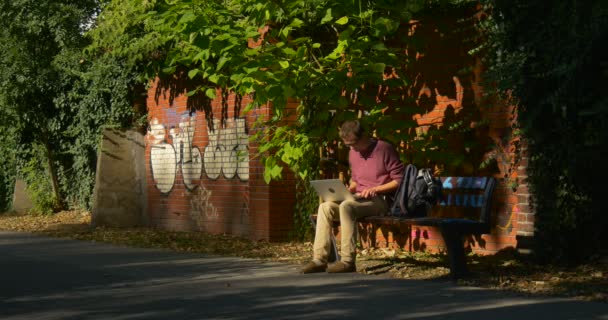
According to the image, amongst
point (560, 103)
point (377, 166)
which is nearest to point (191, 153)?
point (377, 166)

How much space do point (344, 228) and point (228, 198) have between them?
231 inches

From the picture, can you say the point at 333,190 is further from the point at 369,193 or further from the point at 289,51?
the point at 289,51

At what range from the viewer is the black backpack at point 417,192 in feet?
35.1

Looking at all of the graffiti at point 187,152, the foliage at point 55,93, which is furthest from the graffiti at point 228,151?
the foliage at point 55,93

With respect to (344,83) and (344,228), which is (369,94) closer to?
(344,83)

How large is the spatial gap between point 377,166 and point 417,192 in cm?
55

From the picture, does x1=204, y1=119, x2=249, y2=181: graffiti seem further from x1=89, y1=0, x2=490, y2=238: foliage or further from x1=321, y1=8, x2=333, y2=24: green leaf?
x1=321, y1=8, x2=333, y2=24: green leaf

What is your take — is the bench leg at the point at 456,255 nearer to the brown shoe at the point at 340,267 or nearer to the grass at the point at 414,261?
the grass at the point at 414,261

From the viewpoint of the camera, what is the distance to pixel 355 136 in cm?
1105

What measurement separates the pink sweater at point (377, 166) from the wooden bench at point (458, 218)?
39 centimetres

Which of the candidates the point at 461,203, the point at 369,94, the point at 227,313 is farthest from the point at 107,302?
the point at 369,94

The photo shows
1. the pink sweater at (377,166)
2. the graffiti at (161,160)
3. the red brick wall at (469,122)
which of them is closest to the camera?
the pink sweater at (377,166)

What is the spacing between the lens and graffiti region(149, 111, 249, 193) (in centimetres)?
1609

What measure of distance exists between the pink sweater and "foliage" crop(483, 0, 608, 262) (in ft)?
4.31
